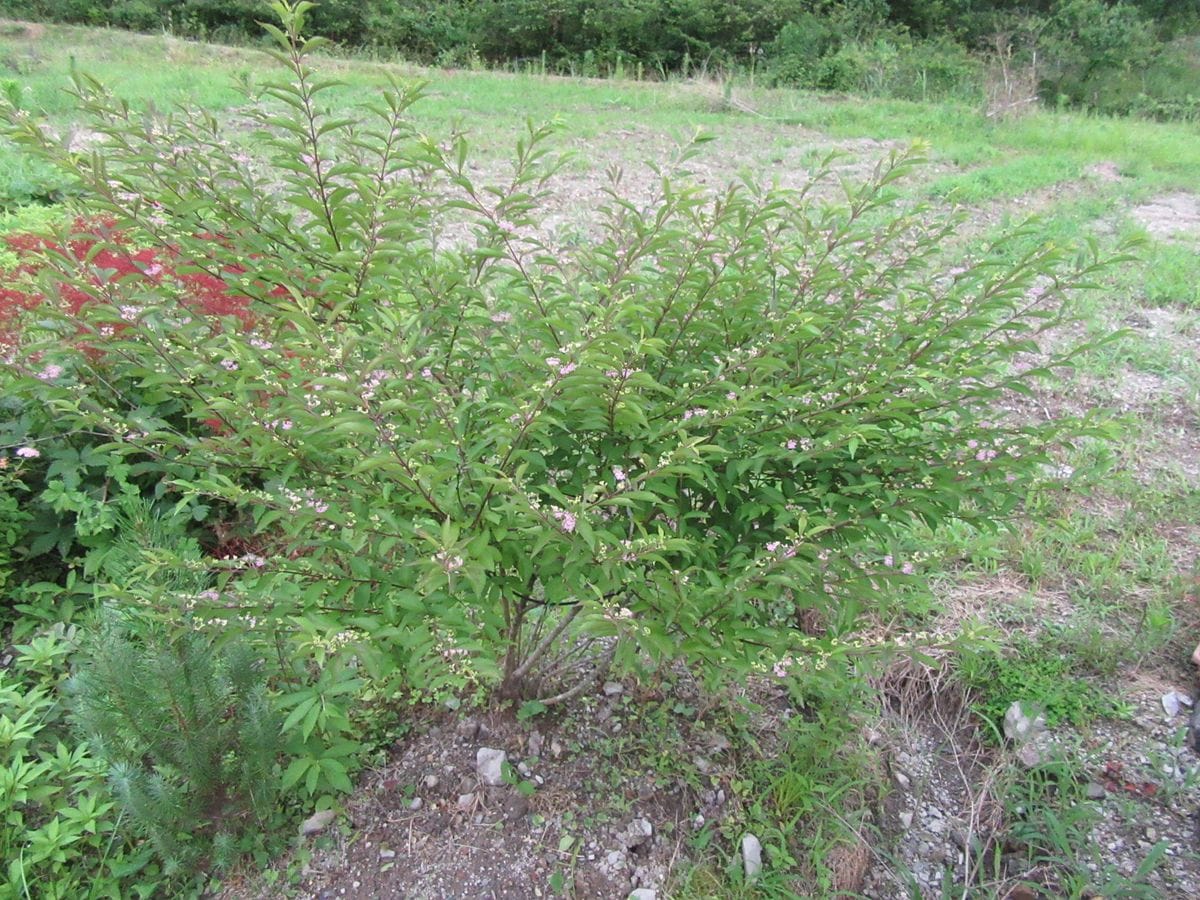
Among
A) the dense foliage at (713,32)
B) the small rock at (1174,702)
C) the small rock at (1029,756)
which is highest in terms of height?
the dense foliage at (713,32)

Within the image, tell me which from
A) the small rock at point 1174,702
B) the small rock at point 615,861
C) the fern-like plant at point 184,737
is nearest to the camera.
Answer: the fern-like plant at point 184,737

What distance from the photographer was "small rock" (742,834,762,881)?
2.24 meters

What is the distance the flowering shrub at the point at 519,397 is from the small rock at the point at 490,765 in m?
0.60

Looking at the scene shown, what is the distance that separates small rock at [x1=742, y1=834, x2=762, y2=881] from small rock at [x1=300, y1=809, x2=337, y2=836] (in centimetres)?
118

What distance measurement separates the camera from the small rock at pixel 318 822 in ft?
7.31

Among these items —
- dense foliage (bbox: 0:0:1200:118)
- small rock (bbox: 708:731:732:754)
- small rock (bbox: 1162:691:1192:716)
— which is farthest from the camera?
dense foliage (bbox: 0:0:1200:118)

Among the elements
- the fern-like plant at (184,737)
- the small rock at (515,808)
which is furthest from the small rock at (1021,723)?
the fern-like plant at (184,737)

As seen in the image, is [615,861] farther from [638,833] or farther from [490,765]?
[490,765]

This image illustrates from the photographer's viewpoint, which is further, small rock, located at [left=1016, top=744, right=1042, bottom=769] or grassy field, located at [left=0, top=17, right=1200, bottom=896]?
small rock, located at [left=1016, top=744, right=1042, bottom=769]

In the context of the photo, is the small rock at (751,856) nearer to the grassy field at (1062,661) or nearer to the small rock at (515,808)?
the grassy field at (1062,661)

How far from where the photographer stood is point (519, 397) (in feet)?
5.32

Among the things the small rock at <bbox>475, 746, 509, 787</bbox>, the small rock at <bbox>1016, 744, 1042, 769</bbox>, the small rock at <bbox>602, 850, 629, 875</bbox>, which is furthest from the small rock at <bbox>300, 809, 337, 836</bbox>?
the small rock at <bbox>1016, 744, 1042, 769</bbox>

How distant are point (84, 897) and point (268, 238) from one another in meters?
1.73

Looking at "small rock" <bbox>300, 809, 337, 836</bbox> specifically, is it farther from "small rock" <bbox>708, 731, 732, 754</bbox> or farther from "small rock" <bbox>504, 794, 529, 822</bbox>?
"small rock" <bbox>708, 731, 732, 754</bbox>
